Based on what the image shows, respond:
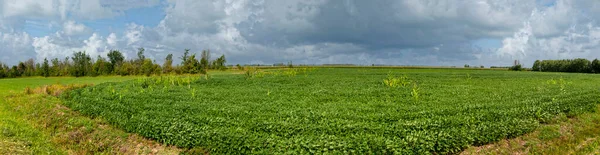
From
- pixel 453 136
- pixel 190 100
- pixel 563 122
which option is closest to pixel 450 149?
pixel 453 136

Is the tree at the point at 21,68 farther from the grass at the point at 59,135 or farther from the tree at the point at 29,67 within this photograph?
the grass at the point at 59,135

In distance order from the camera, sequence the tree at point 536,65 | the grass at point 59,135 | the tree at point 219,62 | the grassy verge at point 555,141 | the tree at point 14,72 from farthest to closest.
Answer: the tree at point 536,65 < the tree at point 219,62 < the tree at point 14,72 < the grass at point 59,135 < the grassy verge at point 555,141

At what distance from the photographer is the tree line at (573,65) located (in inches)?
3231

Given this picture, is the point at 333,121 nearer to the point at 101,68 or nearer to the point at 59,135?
the point at 59,135

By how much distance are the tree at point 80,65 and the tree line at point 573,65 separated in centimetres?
10209

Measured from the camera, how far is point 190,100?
61.0 ft

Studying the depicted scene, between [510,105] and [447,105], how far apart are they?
2791mm

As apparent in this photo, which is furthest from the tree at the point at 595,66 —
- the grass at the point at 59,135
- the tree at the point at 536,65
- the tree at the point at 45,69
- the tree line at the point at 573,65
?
the tree at the point at 45,69

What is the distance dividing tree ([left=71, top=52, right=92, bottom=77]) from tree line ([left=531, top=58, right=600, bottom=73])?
10209 centimetres

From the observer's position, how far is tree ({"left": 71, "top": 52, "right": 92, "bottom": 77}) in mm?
67062

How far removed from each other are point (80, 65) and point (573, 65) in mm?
105309

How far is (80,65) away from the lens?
71.3m

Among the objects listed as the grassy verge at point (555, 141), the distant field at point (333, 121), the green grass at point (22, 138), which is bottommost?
the green grass at point (22, 138)

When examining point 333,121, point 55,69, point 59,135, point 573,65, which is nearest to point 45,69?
point 55,69
